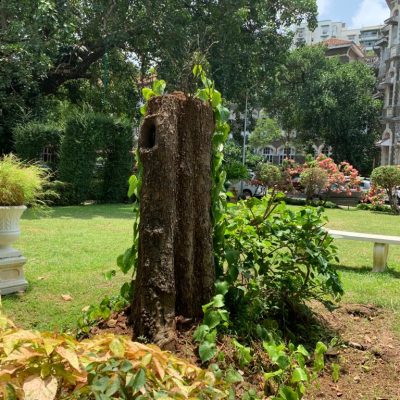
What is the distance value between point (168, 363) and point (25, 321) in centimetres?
250

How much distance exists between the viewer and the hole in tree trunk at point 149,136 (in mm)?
2801

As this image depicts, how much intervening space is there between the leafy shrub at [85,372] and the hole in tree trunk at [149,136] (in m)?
1.42

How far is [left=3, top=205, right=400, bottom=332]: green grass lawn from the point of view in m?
4.06

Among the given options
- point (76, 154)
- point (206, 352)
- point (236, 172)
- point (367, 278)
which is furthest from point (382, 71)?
point (206, 352)

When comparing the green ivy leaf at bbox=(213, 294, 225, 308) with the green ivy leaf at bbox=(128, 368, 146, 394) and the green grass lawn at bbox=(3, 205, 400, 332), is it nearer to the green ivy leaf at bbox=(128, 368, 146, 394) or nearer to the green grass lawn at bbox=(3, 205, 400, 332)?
the green ivy leaf at bbox=(128, 368, 146, 394)

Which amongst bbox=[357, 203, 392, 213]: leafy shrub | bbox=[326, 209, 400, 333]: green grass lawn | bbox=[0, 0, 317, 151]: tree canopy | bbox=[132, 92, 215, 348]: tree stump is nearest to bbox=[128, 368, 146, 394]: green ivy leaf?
bbox=[132, 92, 215, 348]: tree stump

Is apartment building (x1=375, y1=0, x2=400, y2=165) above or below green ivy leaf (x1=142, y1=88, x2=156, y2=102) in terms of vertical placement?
above

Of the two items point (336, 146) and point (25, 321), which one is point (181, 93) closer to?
point (25, 321)

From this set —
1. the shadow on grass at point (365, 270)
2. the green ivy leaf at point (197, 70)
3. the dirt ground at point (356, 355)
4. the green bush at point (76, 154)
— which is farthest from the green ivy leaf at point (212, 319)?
the green bush at point (76, 154)

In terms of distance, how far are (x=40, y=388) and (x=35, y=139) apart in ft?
53.1

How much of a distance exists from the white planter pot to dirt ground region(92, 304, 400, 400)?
A: 191 cm

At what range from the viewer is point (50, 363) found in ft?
4.75

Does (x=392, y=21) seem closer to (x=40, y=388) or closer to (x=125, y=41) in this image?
(x=125, y=41)

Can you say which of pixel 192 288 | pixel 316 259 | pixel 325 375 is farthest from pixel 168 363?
pixel 316 259
